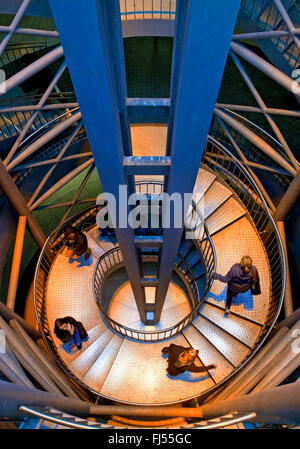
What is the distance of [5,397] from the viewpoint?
3.31 metres

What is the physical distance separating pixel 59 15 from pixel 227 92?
10.9 m

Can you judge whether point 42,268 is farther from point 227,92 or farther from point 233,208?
point 227,92

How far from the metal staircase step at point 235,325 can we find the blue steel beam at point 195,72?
4.84 m

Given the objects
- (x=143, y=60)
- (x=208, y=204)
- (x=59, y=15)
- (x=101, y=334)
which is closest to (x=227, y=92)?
(x=143, y=60)

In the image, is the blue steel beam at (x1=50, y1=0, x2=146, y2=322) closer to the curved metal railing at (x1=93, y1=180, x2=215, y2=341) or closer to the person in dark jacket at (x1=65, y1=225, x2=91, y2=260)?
the curved metal railing at (x1=93, y1=180, x2=215, y2=341)

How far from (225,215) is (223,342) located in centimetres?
312

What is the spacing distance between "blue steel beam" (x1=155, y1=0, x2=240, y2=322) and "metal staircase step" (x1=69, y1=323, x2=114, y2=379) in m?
5.72

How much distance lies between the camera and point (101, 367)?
7594 mm

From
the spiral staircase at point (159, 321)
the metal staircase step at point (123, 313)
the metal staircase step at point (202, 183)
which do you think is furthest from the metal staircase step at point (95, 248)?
the metal staircase step at point (202, 183)

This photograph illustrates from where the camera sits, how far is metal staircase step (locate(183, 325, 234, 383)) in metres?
7.17

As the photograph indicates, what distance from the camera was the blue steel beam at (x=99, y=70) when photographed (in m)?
1.88

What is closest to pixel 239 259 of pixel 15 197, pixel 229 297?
pixel 229 297

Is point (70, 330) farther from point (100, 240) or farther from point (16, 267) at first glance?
point (100, 240)

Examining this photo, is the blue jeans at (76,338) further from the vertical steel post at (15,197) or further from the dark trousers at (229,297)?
the dark trousers at (229,297)
